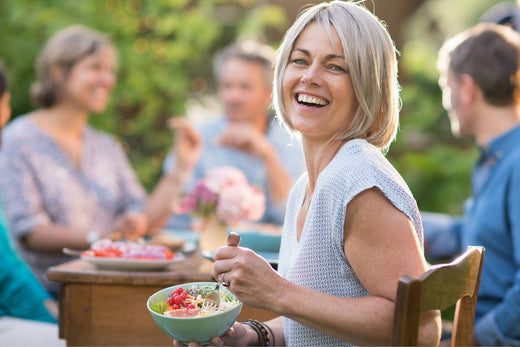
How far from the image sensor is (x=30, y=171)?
2.91 metres

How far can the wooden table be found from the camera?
1.81m

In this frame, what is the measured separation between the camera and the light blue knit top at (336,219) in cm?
119

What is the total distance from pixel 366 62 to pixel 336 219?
1.26 ft

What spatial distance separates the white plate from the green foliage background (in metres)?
2.94

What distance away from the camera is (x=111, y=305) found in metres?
1.83

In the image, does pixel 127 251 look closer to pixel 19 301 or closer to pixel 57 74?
pixel 19 301

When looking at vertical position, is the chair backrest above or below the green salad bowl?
above

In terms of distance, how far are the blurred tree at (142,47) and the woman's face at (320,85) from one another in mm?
3370

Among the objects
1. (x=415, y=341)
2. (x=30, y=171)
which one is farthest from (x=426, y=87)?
(x=415, y=341)

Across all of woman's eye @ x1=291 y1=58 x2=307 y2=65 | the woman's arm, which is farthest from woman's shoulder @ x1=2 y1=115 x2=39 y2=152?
the woman's arm

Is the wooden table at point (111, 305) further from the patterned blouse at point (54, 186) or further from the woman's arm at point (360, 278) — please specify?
the patterned blouse at point (54, 186)

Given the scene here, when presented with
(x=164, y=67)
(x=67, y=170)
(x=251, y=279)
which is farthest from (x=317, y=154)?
(x=164, y=67)

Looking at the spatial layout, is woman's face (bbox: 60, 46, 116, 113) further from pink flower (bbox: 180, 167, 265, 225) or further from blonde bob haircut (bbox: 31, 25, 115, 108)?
pink flower (bbox: 180, 167, 265, 225)

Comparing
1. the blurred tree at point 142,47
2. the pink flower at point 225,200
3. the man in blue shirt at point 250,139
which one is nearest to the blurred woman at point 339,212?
the pink flower at point 225,200
